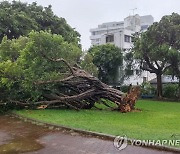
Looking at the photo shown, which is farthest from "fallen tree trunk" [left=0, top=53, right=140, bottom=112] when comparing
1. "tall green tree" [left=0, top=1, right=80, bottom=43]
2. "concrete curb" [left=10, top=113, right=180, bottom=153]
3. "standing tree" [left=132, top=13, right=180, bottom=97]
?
"standing tree" [left=132, top=13, right=180, bottom=97]

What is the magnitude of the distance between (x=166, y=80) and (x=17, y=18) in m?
24.2

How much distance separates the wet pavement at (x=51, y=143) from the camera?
777 centimetres

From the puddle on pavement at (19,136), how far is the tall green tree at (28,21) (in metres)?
13.5

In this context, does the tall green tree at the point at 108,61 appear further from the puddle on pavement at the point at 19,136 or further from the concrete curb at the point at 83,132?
the puddle on pavement at the point at 19,136

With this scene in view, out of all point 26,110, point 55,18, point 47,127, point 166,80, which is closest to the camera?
point 47,127

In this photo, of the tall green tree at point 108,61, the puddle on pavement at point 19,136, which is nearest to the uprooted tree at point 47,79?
the puddle on pavement at point 19,136

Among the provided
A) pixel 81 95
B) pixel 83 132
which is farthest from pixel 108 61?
pixel 83 132

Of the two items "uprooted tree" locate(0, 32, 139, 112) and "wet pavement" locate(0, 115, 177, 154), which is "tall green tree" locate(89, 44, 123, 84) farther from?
"wet pavement" locate(0, 115, 177, 154)

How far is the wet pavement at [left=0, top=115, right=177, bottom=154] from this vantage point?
306 inches

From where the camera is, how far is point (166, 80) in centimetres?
4206

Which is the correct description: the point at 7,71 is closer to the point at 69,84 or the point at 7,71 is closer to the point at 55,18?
the point at 69,84

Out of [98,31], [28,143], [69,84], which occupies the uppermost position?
[98,31]

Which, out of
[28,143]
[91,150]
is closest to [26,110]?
[28,143]

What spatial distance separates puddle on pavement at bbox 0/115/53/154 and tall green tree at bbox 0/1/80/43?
1353 cm
